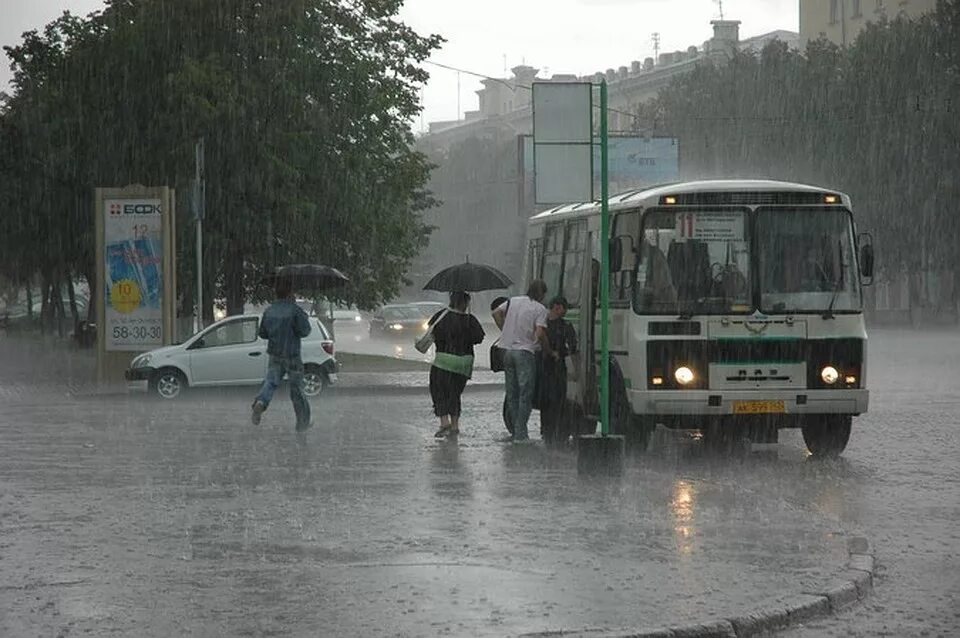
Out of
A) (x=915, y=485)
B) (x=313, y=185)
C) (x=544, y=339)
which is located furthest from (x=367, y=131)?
(x=915, y=485)

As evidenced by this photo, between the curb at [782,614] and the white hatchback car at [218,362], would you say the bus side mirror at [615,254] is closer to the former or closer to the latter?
the curb at [782,614]

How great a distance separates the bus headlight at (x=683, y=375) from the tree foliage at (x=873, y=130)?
48800 millimetres

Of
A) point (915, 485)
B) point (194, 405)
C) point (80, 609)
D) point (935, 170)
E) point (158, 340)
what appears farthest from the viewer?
point (935, 170)

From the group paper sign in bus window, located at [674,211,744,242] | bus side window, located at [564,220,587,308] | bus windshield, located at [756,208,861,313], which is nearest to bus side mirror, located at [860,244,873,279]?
bus windshield, located at [756,208,861,313]

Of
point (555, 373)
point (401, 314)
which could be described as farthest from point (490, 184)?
point (555, 373)

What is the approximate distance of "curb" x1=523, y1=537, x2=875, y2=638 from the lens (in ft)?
25.8

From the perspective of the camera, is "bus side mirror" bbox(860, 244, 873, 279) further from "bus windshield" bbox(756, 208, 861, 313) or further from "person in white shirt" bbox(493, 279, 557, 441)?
"person in white shirt" bbox(493, 279, 557, 441)

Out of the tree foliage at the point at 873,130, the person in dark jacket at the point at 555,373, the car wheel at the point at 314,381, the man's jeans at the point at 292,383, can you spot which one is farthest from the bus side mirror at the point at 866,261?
the tree foliage at the point at 873,130

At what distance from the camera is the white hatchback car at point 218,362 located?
29359 mm

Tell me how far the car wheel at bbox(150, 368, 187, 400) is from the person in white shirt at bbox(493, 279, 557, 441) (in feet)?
38.3

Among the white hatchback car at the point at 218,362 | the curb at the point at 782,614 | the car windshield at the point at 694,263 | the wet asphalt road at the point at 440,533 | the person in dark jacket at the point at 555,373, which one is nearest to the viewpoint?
the curb at the point at 782,614

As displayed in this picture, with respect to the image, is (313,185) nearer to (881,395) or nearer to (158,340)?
(158,340)

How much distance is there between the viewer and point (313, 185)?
1660 inches

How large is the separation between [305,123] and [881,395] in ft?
55.6
